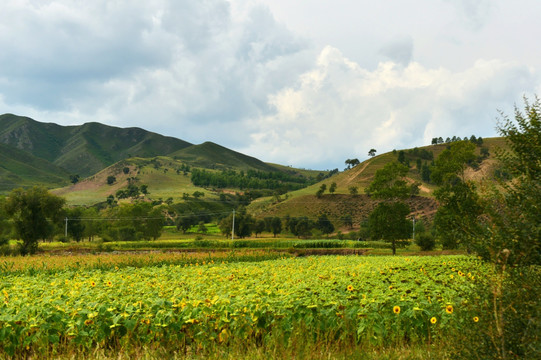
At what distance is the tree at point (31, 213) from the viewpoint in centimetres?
3862

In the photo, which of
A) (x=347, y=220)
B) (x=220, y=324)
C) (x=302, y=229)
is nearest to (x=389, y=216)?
(x=220, y=324)

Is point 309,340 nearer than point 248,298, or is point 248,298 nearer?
point 309,340

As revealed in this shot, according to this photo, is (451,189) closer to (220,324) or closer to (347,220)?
(220,324)

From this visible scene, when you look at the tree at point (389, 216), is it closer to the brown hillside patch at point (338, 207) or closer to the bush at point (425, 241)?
the bush at point (425, 241)

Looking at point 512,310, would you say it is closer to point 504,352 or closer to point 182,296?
point 504,352

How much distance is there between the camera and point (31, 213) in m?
39.7

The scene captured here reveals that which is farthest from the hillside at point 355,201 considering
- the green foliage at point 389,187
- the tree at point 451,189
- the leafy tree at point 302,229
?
the green foliage at point 389,187

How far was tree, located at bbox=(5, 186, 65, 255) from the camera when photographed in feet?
127

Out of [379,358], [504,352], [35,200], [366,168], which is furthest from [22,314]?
[366,168]

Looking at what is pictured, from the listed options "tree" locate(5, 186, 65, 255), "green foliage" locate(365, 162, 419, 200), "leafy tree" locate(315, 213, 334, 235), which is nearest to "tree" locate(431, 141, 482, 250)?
"green foliage" locate(365, 162, 419, 200)

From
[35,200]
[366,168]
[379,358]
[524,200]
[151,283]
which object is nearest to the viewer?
[379,358]

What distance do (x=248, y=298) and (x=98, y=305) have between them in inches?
113

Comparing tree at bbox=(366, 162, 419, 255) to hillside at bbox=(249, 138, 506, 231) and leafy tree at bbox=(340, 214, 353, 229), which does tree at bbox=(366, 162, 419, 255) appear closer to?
hillside at bbox=(249, 138, 506, 231)

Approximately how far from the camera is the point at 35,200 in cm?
4031
